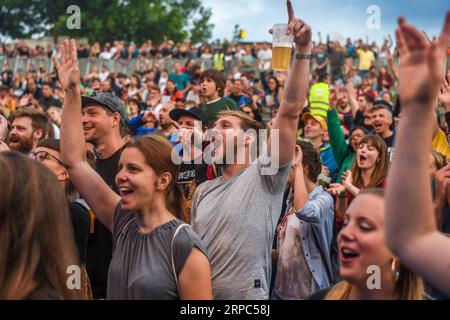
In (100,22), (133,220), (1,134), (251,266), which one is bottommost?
(251,266)

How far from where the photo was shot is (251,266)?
13.0 feet

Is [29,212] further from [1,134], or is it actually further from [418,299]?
[1,134]

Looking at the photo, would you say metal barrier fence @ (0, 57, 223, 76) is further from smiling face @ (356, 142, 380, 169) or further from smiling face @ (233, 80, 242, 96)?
smiling face @ (356, 142, 380, 169)

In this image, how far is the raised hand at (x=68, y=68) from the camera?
396cm

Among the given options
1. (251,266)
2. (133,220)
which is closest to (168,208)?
(133,220)

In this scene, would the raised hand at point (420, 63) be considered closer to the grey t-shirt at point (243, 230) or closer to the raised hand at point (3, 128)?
the grey t-shirt at point (243, 230)

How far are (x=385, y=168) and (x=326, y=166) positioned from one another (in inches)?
64.6

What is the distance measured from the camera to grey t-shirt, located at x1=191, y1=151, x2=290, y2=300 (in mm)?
3941

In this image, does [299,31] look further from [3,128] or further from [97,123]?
[3,128]

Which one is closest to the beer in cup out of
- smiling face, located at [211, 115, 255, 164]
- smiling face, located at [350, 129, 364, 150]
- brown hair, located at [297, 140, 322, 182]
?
smiling face, located at [211, 115, 255, 164]

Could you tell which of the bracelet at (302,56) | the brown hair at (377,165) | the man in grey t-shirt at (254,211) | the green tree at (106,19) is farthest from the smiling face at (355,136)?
the green tree at (106,19)

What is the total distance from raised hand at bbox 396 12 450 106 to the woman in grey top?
1.51 m

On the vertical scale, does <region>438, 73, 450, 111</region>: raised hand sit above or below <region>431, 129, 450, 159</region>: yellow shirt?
above

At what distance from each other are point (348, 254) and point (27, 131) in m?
3.96
